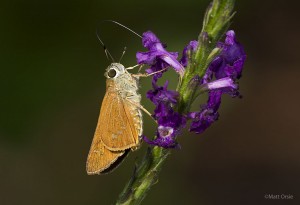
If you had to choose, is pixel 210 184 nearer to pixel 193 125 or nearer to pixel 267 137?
pixel 267 137

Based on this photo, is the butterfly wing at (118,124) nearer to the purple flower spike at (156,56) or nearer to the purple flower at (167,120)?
the purple flower spike at (156,56)

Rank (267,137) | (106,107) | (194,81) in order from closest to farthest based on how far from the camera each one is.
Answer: (194,81) → (106,107) → (267,137)

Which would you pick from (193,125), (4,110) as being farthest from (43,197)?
(193,125)

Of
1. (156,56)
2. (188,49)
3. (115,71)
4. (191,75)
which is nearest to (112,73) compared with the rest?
(115,71)

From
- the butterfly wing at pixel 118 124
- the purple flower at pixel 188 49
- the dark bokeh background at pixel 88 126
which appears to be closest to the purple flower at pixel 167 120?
the purple flower at pixel 188 49

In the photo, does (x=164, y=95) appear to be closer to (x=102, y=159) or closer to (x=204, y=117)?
(x=204, y=117)

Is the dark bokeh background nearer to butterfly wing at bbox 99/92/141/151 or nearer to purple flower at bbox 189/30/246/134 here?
butterfly wing at bbox 99/92/141/151

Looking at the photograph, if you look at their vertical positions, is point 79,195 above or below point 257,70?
below
